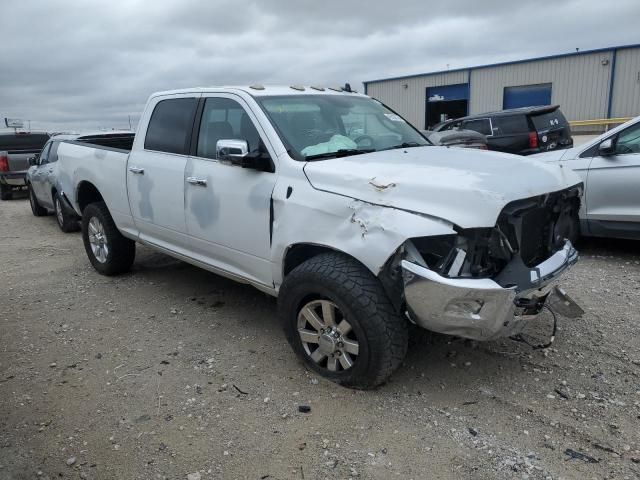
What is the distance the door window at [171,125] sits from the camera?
450 cm

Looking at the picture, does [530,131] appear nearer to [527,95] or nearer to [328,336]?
[328,336]

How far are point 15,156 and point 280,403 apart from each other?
14.1 meters

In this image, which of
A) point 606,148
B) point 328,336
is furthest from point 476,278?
point 606,148

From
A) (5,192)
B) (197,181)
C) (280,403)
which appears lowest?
(280,403)

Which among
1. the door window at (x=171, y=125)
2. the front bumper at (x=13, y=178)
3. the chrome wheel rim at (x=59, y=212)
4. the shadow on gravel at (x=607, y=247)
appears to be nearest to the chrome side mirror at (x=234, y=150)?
the door window at (x=171, y=125)

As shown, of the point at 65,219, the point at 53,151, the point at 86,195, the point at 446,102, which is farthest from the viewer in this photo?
the point at 446,102

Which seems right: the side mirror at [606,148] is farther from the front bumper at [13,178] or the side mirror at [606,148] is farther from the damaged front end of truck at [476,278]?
the front bumper at [13,178]

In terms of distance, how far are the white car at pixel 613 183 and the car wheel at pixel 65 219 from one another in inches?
309

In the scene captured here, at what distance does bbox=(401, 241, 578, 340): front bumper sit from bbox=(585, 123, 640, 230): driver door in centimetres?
326

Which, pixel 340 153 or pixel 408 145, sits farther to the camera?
pixel 408 145

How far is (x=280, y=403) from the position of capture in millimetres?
3260

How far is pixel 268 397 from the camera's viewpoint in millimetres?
3332

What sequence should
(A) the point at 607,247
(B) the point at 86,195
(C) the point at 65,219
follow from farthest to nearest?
(C) the point at 65,219 → (A) the point at 607,247 → (B) the point at 86,195

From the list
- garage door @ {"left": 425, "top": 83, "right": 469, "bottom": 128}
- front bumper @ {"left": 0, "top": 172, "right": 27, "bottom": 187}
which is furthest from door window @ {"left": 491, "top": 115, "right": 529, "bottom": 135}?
garage door @ {"left": 425, "top": 83, "right": 469, "bottom": 128}
